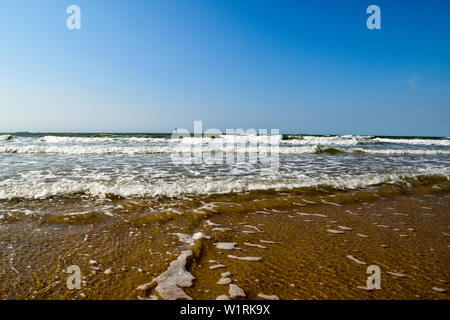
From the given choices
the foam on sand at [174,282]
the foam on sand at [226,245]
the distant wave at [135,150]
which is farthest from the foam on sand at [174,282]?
the distant wave at [135,150]

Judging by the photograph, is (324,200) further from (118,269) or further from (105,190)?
(105,190)

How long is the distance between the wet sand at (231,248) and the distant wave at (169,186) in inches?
24.3

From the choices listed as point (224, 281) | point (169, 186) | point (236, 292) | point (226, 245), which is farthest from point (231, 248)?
point (169, 186)

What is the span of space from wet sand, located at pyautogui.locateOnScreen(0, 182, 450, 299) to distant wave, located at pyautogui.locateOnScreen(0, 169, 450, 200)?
2.03 feet

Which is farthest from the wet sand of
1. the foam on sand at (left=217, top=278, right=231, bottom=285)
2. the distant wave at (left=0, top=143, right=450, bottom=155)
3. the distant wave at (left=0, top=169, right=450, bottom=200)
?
the distant wave at (left=0, top=143, right=450, bottom=155)

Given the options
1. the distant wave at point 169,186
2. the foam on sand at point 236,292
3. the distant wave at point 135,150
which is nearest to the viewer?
the foam on sand at point 236,292

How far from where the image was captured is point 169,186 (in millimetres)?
5965

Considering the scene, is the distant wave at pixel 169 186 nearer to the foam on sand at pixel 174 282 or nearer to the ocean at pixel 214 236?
the ocean at pixel 214 236

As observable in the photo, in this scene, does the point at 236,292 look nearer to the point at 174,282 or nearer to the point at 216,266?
the point at 216,266

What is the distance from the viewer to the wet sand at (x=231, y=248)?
225cm

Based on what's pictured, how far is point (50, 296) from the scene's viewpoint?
6.94ft

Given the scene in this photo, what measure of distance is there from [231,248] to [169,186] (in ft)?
10.6

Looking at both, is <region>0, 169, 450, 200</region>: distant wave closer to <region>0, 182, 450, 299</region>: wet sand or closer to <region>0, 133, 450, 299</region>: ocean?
<region>0, 133, 450, 299</region>: ocean

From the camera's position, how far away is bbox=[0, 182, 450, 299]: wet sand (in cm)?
225
